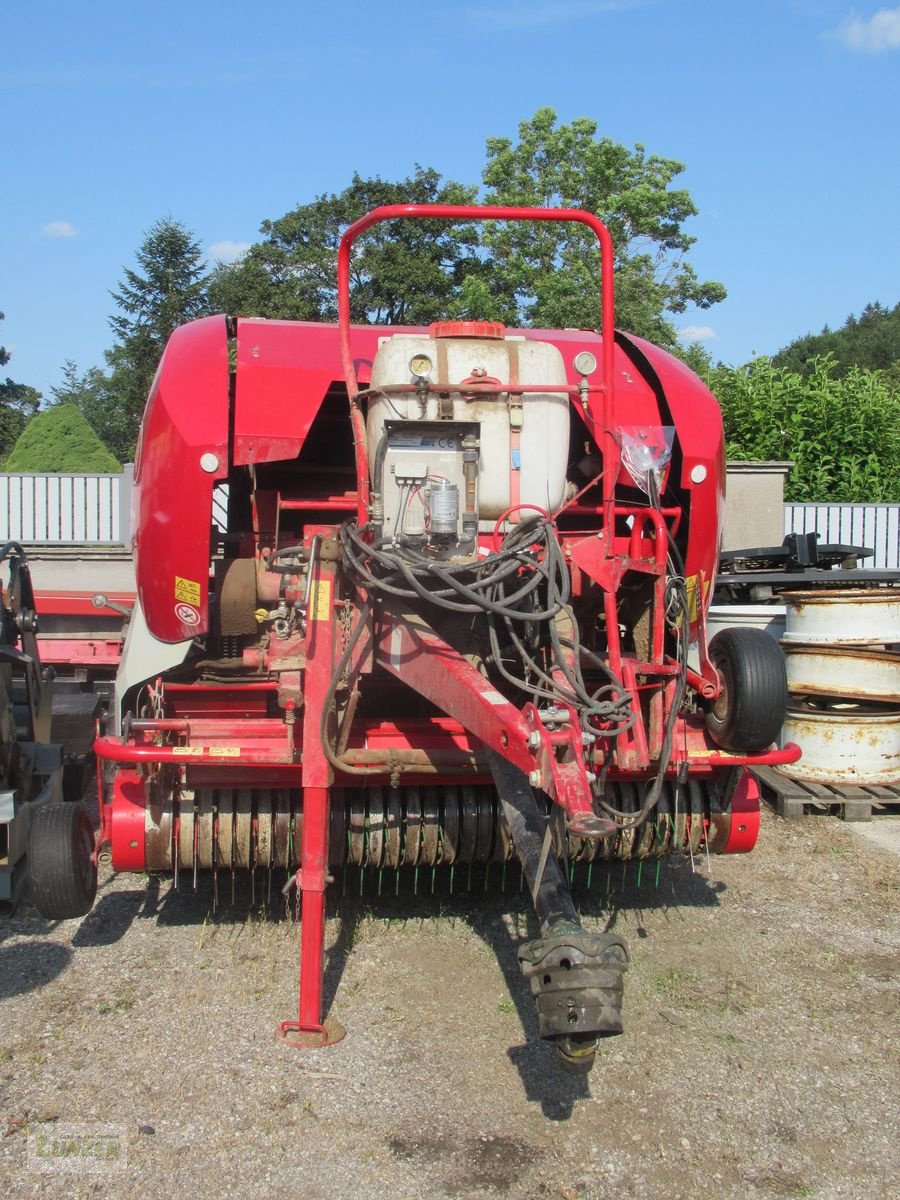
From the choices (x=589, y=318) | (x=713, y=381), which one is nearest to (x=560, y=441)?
(x=713, y=381)

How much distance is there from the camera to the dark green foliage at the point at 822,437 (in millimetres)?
14156

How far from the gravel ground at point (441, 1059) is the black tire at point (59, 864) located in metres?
0.27

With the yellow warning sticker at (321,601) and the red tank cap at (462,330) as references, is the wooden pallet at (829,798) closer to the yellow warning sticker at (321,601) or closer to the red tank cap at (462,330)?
the red tank cap at (462,330)

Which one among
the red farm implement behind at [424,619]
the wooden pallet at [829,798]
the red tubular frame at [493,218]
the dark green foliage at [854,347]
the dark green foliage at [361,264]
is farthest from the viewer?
the dark green foliage at [854,347]

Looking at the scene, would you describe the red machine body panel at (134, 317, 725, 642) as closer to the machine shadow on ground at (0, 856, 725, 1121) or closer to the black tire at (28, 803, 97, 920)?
the black tire at (28, 803, 97, 920)

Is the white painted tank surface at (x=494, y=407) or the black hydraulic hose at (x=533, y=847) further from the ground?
the white painted tank surface at (x=494, y=407)

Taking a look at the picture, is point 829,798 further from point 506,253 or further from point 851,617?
point 506,253

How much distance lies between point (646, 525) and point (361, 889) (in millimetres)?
1894

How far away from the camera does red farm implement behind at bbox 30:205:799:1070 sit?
3.22 meters

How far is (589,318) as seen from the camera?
20.2 meters

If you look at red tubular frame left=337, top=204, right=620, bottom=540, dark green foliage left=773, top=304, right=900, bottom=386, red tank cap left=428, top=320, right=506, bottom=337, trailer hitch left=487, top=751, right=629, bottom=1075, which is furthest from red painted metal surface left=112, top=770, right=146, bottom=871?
dark green foliage left=773, top=304, right=900, bottom=386

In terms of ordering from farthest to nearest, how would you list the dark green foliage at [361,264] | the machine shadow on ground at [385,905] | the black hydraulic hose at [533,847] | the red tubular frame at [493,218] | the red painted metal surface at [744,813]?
the dark green foliage at [361,264]
the red painted metal surface at [744,813]
the machine shadow on ground at [385,905]
the red tubular frame at [493,218]
the black hydraulic hose at [533,847]

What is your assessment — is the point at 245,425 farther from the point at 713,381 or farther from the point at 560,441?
the point at 713,381

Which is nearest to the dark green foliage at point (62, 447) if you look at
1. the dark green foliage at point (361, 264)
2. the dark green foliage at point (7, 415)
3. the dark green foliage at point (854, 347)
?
the dark green foliage at point (361, 264)
